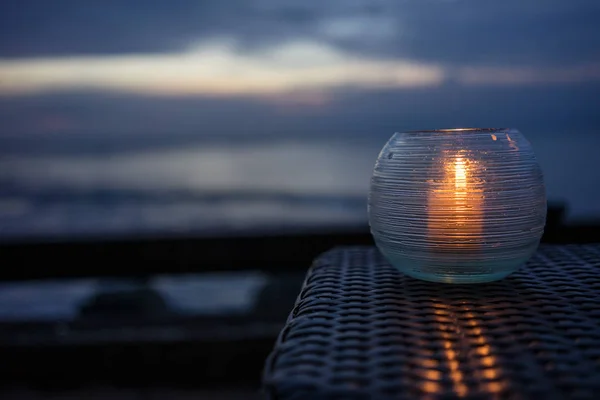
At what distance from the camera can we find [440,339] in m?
0.60

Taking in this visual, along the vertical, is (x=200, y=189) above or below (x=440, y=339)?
below

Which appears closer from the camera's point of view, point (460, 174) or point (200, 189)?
point (460, 174)

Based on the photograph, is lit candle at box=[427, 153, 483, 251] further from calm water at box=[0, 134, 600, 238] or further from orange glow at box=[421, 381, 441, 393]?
calm water at box=[0, 134, 600, 238]

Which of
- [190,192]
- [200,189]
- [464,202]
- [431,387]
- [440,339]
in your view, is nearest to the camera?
[431,387]

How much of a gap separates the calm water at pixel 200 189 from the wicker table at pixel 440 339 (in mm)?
5470

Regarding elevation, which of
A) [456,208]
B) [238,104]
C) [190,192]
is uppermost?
[238,104]

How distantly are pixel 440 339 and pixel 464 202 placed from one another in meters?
0.23

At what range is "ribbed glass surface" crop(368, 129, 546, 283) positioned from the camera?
2.47 feet

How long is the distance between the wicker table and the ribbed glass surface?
55 mm

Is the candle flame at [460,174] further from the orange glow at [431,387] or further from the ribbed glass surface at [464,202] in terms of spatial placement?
the orange glow at [431,387]

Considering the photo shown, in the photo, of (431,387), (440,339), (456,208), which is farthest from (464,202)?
(431,387)

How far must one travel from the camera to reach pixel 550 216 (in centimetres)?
182

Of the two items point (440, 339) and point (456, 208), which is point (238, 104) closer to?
point (456, 208)

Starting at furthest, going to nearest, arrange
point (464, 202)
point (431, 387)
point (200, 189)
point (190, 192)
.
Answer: point (200, 189)
point (190, 192)
point (464, 202)
point (431, 387)
